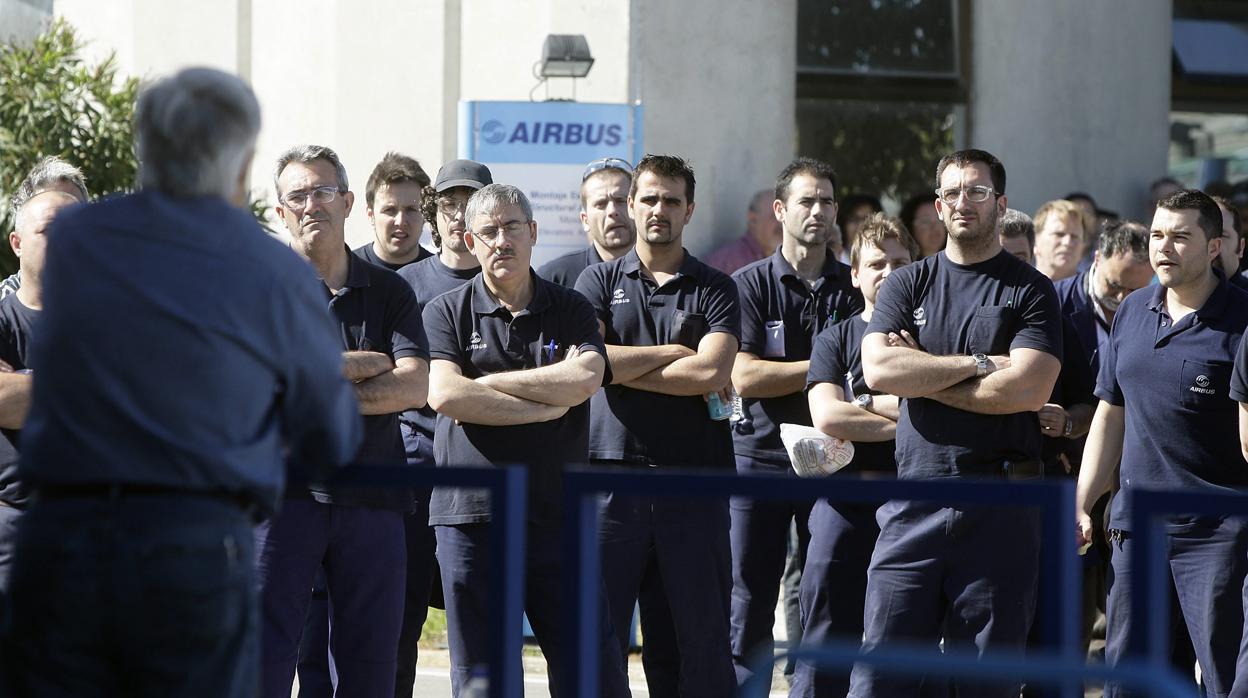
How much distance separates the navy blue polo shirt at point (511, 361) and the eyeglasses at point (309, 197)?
647 mm

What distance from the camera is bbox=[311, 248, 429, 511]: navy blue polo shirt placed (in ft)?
18.3

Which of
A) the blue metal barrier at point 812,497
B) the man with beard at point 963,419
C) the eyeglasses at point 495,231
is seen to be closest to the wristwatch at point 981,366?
the man with beard at point 963,419

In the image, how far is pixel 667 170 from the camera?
22.1 ft

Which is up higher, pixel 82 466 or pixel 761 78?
pixel 761 78

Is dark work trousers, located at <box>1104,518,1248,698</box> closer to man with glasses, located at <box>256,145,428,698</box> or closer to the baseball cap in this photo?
man with glasses, located at <box>256,145,428,698</box>

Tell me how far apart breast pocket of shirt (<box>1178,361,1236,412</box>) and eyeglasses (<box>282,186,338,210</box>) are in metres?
3.19

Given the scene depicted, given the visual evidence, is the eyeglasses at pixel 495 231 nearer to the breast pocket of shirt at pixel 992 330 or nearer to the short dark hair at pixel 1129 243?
the breast pocket of shirt at pixel 992 330

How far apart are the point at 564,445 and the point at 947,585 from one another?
146 centimetres

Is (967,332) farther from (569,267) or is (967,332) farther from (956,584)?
(569,267)

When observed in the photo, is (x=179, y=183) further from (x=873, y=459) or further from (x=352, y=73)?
(x=352, y=73)

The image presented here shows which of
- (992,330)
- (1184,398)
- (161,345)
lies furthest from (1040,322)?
(161,345)

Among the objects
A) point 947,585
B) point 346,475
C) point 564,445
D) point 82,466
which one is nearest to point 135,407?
point 82,466

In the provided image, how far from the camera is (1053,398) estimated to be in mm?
6520

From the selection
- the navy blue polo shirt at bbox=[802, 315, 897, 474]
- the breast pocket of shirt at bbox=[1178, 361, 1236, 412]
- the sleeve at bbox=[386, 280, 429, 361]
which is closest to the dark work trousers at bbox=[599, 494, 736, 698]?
the navy blue polo shirt at bbox=[802, 315, 897, 474]
